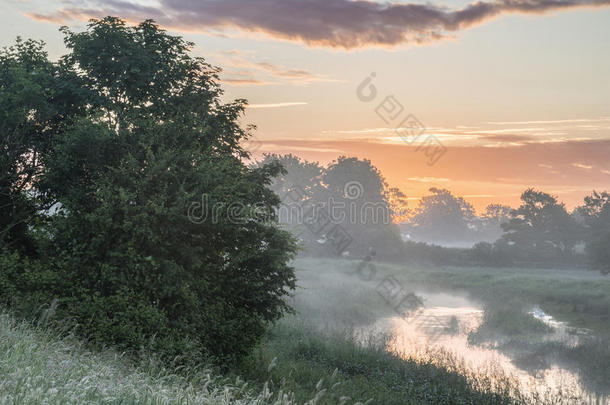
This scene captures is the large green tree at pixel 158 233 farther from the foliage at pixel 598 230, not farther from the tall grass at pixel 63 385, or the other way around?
the foliage at pixel 598 230

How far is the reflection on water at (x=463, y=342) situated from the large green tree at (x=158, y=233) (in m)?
9.36

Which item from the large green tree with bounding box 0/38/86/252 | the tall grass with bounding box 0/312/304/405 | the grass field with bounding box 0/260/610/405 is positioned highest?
the large green tree with bounding box 0/38/86/252

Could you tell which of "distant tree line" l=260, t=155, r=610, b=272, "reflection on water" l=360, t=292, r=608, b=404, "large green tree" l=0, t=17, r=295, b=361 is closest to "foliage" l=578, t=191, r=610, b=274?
"distant tree line" l=260, t=155, r=610, b=272

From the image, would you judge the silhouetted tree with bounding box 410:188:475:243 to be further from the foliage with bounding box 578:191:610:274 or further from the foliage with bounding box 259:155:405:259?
the foliage with bounding box 578:191:610:274

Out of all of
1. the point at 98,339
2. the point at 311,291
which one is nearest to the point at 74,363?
the point at 98,339

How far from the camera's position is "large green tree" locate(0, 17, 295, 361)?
1688cm

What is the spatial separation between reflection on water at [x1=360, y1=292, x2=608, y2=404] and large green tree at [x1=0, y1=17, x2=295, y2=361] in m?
9.36

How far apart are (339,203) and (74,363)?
3844 inches

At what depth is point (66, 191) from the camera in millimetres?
20688

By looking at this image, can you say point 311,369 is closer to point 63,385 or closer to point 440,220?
point 63,385

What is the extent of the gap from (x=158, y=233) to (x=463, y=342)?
24.4 meters

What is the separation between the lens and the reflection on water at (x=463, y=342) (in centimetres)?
2480

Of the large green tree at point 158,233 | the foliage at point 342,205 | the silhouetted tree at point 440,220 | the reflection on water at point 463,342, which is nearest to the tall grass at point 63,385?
the large green tree at point 158,233

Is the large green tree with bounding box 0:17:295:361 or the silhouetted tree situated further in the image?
the silhouetted tree
